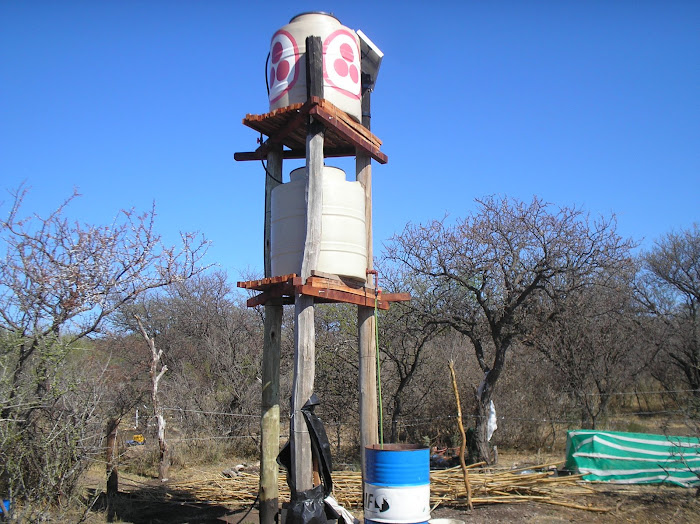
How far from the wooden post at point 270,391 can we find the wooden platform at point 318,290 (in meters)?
0.25

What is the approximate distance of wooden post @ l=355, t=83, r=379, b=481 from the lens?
7660mm

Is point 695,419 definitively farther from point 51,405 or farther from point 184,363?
point 184,363

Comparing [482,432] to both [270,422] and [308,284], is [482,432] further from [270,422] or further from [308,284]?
[308,284]

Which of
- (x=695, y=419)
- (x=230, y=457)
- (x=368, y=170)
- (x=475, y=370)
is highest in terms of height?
(x=368, y=170)

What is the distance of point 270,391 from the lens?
8188 mm

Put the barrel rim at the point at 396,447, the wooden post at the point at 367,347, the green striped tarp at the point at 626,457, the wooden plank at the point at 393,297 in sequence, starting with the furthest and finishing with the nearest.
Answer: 1. the green striped tarp at the point at 626,457
2. the wooden plank at the point at 393,297
3. the wooden post at the point at 367,347
4. the barrel rim at the point at 396,447

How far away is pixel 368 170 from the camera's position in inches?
329

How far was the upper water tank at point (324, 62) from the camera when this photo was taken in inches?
307

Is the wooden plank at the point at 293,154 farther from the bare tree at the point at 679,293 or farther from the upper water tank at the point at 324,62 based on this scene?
the bare tree at the point at 679,293

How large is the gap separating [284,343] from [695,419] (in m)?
12.2

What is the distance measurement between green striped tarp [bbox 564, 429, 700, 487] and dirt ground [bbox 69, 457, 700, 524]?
307 millimetres

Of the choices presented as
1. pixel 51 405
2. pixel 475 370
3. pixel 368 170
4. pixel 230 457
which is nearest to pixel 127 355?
pixel 230 457

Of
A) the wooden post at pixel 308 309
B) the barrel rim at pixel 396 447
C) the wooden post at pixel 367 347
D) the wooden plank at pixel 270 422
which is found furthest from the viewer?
the wooden plank at pixel 270 422

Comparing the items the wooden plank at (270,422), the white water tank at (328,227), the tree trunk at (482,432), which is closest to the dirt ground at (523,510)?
the wooden plank at (270,422)
